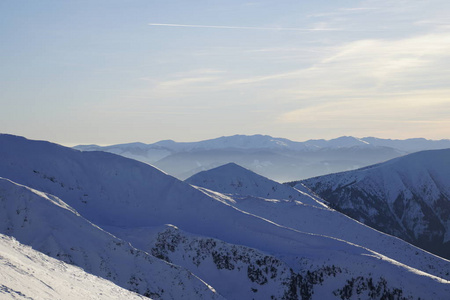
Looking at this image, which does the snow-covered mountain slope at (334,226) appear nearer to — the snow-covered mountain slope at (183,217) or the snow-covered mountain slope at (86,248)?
the snow-covered mountain slope at (183,217)

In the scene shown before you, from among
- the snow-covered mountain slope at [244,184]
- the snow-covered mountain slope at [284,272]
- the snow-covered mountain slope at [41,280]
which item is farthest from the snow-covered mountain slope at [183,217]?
the snow-covered mountain slope at [244,184]

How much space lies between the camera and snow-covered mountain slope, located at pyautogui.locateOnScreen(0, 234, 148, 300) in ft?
88.1

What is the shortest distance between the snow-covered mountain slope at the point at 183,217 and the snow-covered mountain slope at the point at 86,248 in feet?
31.6

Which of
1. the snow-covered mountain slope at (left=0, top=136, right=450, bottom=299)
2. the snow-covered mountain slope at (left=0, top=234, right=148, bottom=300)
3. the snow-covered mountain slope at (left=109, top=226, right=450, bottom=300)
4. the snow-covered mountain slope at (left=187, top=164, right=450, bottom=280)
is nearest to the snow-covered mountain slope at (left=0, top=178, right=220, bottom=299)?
the snow-covered mountain slope at (left=109, top=226, right=450, bottom=300)

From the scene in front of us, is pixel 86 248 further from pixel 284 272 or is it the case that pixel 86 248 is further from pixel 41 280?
pixel 41 280

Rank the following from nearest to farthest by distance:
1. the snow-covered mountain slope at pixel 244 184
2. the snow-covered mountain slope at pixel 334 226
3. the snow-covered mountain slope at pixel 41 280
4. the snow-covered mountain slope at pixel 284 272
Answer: the snow-covered mountain slope at pixel 41 280 < the snow-covered mountain slope at pixel 284 272 < the snow-covered mountain slope at pixel 334 226 < the snow-covered mountain slope at pixel 244 184

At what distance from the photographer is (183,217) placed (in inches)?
3516

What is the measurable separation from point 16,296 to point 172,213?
65.1 metres

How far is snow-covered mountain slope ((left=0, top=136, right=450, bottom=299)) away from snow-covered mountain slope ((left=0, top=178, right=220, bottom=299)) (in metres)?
9.64

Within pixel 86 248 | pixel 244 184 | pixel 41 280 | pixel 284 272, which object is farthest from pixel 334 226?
pixel 41 280

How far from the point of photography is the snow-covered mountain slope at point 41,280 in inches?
Answer: 1057

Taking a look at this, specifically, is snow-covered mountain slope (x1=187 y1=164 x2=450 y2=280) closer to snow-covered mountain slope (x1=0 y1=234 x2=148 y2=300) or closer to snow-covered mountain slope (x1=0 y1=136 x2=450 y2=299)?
snow-covered mountain slope (x1=0 y1=136 x2=450 y2=299)

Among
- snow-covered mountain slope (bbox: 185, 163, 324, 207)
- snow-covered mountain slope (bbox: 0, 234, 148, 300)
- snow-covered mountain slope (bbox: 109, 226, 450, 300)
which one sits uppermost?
snow-covered mountain slope (bbox: 185, 163, 324, 207)

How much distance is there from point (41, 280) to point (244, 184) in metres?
127
